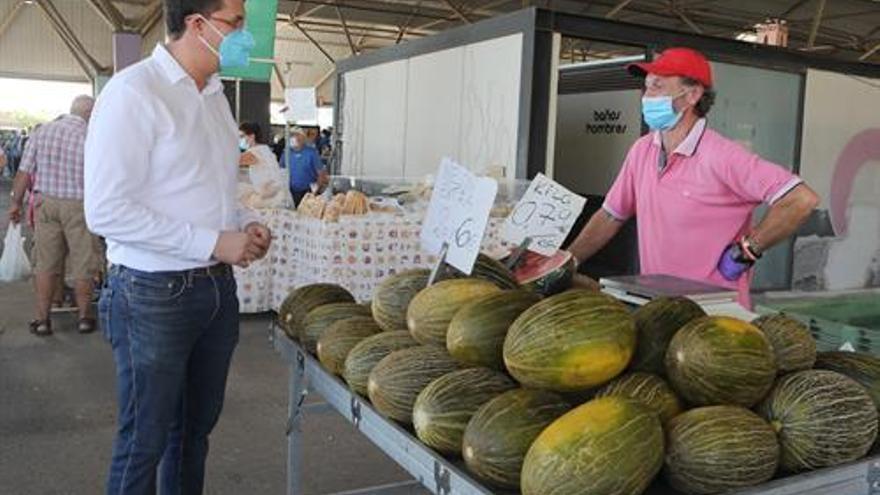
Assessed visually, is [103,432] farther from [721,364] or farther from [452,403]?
[721,364]

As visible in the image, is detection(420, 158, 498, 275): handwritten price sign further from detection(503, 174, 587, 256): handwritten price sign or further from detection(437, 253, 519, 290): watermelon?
detection(503, 174, 587, 256): handwritten price sign

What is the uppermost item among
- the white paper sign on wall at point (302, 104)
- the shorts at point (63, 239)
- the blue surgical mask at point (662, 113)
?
the white paper sign on wall at point (302, 104)

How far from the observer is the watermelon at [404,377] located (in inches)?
63.2

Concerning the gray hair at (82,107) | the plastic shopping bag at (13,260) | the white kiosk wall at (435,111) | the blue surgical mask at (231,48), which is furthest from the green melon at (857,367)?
the plastic shopping bag at (13,260)

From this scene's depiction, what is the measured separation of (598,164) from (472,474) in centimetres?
491

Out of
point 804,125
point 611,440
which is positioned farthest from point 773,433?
point 804,125

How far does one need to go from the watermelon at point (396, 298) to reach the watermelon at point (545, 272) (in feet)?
0.78

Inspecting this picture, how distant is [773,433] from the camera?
142 centimetres

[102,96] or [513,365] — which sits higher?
[102,96]

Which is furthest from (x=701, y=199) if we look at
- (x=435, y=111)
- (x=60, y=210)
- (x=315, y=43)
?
(x=315, y=43)

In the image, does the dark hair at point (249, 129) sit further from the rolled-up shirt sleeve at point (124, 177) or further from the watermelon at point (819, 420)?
the watermelon at point (819, 420)

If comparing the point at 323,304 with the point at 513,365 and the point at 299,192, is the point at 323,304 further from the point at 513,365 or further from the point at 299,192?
the point at 299,192

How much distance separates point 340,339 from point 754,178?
4.64ft

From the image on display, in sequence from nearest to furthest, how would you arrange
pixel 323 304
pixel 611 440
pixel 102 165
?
1. pixel 611 440
2. pixel 102 165
3. pixel 323 304
